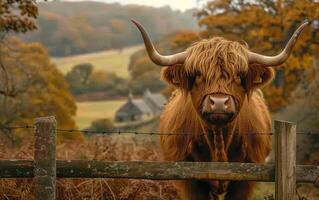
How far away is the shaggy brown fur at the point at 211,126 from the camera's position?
559cm

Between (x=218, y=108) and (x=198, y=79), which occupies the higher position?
(x=198, y=79)

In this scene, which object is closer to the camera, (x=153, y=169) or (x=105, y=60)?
(x=153, y=169)

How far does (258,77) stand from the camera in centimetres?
592

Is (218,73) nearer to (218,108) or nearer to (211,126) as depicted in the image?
(218,108)

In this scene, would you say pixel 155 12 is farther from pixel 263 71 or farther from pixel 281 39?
pixel 263 71

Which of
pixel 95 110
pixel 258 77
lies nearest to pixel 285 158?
pixel 258 77

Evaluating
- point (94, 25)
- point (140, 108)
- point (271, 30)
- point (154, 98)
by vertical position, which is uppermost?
point (94, 25)

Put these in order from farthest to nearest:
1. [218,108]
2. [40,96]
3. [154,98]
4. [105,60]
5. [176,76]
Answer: [105,60] → [154,98] → [40,96] → [176,76] → [218,108]

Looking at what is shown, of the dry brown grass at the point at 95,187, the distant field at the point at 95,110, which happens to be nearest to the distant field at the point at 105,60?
the distant field at the point at 95,110

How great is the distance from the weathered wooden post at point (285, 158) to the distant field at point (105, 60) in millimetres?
86659

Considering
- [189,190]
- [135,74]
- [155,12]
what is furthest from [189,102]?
[155,12]

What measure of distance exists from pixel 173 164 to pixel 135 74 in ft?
232

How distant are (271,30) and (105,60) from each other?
78743mm

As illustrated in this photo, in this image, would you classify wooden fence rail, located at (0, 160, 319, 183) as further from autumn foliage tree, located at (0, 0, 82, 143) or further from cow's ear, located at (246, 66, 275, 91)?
autumn foliage tree, located at (0, 0, 82, 143)
